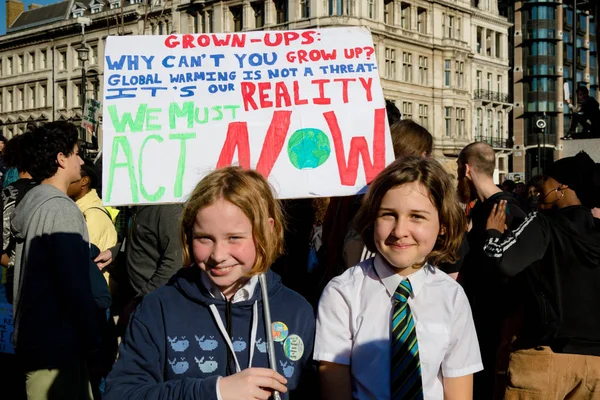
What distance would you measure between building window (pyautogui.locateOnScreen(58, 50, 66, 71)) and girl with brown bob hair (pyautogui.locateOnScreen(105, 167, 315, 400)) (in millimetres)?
53442

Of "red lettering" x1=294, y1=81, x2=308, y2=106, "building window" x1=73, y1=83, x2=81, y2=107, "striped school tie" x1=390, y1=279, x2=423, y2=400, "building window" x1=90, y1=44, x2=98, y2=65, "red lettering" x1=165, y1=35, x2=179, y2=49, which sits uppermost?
"building window" x1=90, y1=44, x2=98, y2=65

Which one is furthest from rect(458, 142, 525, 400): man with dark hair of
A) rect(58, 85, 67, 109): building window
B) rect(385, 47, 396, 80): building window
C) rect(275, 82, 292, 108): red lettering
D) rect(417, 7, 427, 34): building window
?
rect(58, 85, 67, 109): building window

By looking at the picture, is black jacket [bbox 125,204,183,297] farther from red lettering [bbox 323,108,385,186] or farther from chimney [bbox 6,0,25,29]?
chimney [bbox 6,0,25,29]

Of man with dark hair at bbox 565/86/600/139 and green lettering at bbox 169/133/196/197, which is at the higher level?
man with dark hair at bbox 565/86/600/139

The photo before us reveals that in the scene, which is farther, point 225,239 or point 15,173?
point 15,173

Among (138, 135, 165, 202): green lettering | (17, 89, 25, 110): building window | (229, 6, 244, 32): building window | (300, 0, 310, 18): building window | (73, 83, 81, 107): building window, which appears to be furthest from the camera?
(17, 89, 25, 110): building window

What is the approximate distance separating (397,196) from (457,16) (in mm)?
46767

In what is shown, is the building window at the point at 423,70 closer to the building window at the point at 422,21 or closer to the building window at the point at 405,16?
the building window at the point at 422,21

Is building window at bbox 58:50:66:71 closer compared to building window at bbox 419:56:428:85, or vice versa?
building window at bbox 419:56:428:85

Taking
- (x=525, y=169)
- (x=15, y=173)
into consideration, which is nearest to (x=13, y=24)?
(x=525, y=169)

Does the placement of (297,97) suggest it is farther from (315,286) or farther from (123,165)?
(315,286)

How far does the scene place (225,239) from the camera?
2.30 m

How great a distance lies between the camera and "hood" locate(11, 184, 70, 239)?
3.70 m

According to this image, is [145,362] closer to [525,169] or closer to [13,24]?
[525,169]
